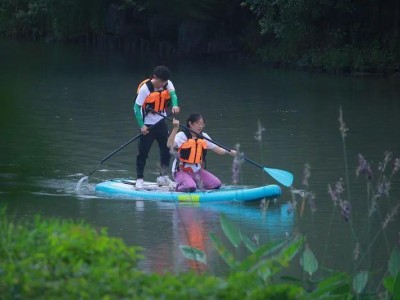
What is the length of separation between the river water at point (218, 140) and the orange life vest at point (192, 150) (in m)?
0.68

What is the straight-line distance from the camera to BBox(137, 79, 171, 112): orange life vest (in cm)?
1243

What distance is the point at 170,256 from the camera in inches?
358

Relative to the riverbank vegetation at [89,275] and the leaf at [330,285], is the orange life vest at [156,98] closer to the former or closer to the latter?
the leaf at [330,285]

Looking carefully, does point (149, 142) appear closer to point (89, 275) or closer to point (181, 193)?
point (181, 193)

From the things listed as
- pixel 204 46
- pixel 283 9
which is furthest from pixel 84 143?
pixel 204 46

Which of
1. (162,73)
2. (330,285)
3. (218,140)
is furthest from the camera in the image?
(218,140)

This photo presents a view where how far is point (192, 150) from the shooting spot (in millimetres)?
12016

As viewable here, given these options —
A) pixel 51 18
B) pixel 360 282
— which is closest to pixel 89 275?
→ pixel 360 282

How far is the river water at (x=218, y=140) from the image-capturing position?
32.9ft

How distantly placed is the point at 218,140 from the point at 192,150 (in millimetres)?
5002

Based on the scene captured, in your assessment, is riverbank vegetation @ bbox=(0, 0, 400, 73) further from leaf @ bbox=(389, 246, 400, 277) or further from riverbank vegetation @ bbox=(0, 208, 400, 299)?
riverbank vegetation @ bbox=(0, 208, 400, 299)

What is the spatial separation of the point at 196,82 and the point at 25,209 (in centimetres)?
1745

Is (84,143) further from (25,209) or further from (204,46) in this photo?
(204,46)

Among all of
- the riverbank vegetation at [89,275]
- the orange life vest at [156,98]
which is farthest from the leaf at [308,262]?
the orange life vest at [156,98]
